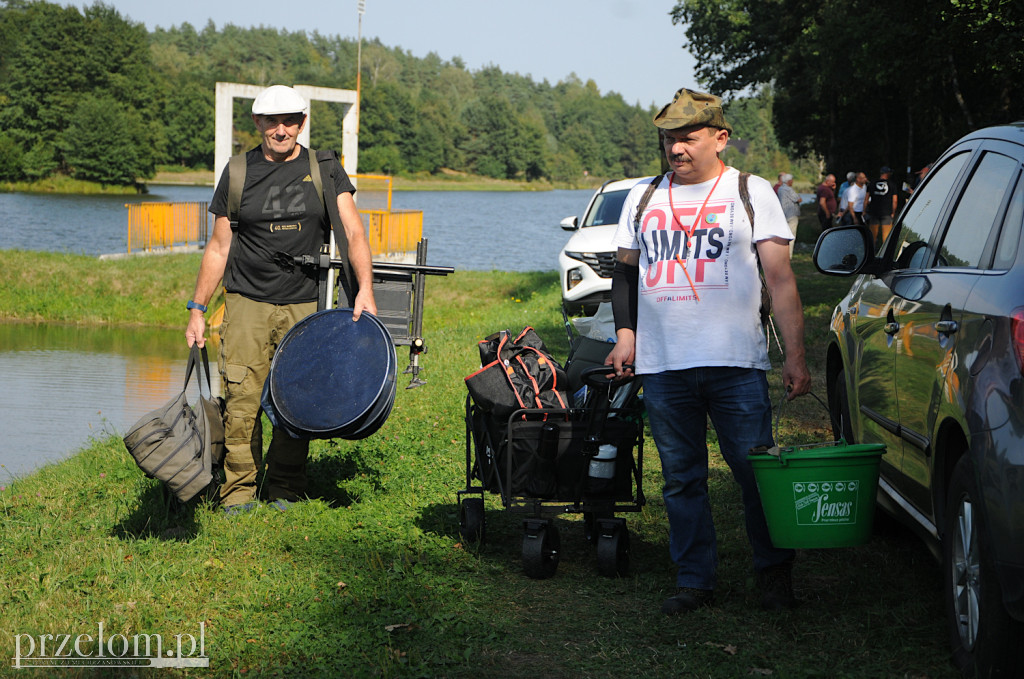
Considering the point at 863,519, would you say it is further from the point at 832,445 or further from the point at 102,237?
the point at 102,237

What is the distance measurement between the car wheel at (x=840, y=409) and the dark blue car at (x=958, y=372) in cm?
19

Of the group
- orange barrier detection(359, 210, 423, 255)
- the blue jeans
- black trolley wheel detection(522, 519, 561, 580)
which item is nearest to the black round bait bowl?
black trolley wheel detection(522, 519, 561, 580)

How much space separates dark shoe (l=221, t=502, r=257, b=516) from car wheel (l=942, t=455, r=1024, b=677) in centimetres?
374

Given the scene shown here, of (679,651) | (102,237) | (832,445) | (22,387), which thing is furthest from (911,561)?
(102,237)

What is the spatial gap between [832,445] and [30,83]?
347 feet

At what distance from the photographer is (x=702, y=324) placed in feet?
14.6

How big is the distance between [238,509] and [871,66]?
2163 cm

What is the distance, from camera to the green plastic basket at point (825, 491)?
416cm

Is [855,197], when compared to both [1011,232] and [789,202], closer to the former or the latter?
[789,202]

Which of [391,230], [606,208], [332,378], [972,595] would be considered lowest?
[972,595]

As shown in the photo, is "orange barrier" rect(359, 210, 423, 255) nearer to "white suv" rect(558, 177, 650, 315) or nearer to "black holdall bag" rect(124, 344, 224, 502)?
"white suv" rect(558, 177, 650, 315)

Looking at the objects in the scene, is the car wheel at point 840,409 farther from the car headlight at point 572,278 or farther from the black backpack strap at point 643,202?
the car headlight at point 572,278

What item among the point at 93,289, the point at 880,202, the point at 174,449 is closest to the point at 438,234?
the point at 880,202

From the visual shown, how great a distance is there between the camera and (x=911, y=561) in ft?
17.8
